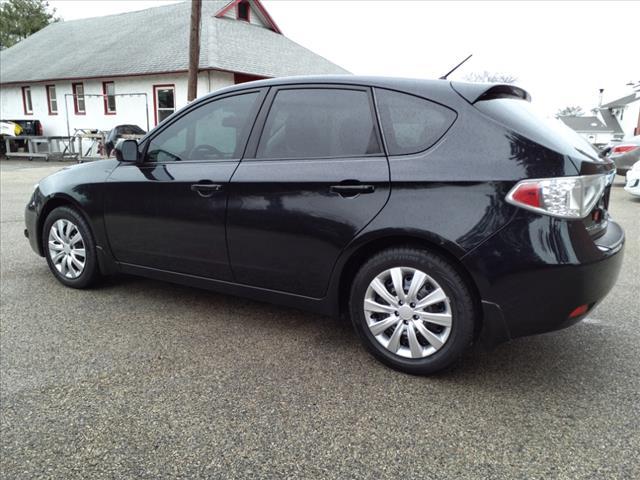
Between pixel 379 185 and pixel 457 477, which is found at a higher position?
pixel 379 185

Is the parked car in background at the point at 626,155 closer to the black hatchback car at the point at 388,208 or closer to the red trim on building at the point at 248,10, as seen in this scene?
the black hatchback car at the point at 388,208

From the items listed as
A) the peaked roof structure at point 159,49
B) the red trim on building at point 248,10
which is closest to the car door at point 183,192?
the peaked roof structure at point 159,49

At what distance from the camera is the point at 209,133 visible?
3648 millimetres

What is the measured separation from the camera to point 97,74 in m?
23.8

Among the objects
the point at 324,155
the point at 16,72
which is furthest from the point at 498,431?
the point at 16,72

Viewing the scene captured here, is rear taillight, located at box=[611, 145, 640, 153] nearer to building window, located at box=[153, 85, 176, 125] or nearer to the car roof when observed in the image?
the car roof

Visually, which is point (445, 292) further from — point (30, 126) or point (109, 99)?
point (30, 126)

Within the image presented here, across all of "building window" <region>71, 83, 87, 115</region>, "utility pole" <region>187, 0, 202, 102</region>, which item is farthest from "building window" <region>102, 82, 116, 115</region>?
"utility pole" <region>187, 0, 202, 102</region>

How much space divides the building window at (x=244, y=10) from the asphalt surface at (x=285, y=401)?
83.1ft

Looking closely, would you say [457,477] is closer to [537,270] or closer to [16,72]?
[537,270]

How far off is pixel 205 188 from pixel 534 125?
2.06 meters

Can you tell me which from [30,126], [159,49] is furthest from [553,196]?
[30,126]

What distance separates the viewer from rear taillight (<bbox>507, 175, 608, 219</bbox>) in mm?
2506

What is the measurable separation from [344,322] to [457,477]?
5.80 feet
